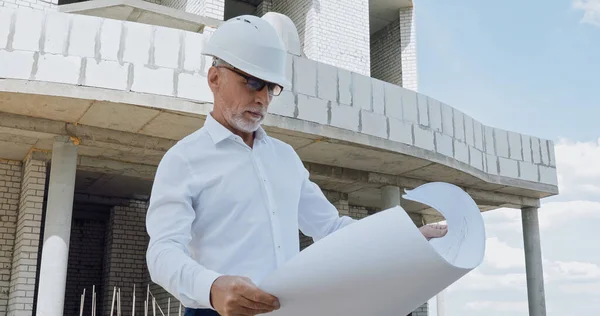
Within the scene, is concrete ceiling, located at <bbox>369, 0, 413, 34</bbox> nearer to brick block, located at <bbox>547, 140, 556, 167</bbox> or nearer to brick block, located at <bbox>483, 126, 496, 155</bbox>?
brick block, located at <bbox>547, 140, 556, 167</bbox>

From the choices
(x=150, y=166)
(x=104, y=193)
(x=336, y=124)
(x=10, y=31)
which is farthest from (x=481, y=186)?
(x=10, y=31)

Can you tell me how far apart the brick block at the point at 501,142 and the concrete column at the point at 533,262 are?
2247 mm

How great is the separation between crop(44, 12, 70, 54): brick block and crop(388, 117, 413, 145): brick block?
419 cm

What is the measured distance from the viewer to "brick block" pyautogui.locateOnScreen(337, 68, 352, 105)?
7949 millimetres

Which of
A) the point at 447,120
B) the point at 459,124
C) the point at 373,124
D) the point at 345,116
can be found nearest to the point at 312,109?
the point at 345,116

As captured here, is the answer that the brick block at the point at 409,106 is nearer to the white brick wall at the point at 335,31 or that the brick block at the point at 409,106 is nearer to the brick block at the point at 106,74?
the white brick wall at the point at 335,31

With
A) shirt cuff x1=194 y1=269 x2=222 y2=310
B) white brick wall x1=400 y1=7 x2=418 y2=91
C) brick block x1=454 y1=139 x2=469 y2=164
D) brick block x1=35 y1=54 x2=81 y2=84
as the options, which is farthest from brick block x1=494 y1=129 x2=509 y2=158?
shirt cuff x1=194 y1=269 x2=222 y2=310

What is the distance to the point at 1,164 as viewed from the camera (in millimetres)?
8992

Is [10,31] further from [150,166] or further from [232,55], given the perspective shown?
[232,55]

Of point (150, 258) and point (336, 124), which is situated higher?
point (336, 124)

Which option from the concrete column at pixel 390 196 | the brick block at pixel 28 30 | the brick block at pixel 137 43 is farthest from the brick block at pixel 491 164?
the brick block at pixel 28 30

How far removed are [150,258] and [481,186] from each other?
10.5 m

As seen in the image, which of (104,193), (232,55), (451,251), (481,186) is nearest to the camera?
(451,251)

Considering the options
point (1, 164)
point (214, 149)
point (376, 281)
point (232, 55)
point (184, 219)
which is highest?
point (1, 164)
